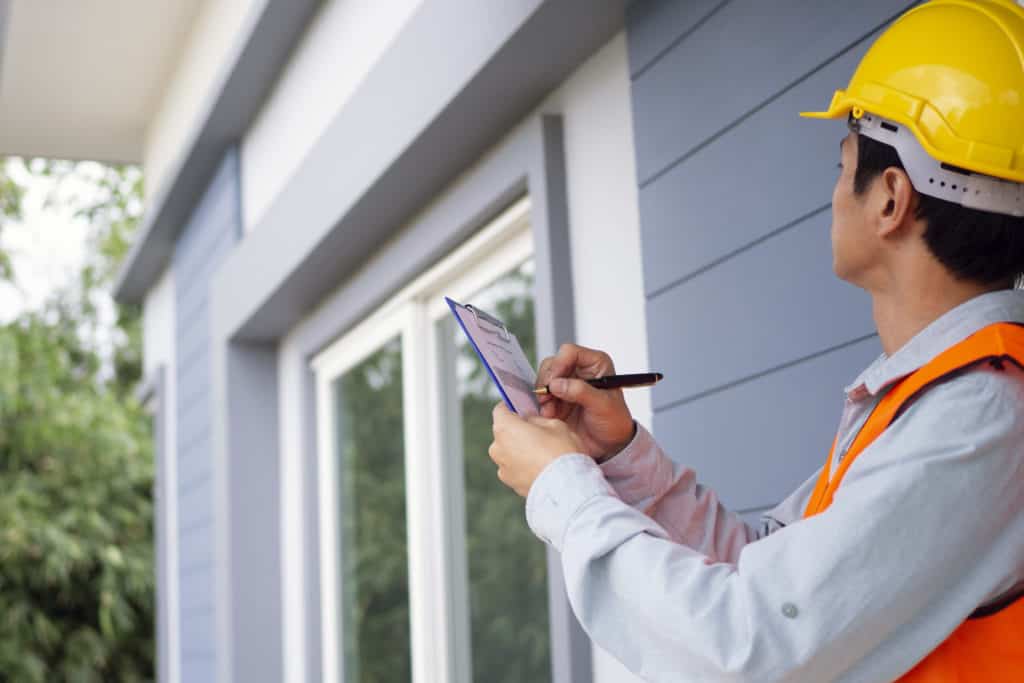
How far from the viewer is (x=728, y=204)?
6.69 ft

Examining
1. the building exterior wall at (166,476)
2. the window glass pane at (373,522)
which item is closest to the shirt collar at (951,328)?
the window glass pane at (373,522)

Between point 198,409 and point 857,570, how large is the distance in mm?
4992

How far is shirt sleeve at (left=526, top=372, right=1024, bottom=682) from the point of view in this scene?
102 centimetres

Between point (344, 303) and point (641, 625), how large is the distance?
10.0ft

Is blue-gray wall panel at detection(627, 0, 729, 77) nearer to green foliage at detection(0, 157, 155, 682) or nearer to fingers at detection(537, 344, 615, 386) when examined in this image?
fingers at detection(537, 344, 615, 386)

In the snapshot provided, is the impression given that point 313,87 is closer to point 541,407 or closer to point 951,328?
point 541,407

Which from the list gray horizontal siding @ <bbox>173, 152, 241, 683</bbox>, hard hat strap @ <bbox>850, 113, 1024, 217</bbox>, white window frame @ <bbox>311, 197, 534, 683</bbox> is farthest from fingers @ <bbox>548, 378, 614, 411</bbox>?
gray horizontal siding @ <bbox>173, 152, 241, 683</bbox>

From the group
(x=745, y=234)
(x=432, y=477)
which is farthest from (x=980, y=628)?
(x=432, y=477)

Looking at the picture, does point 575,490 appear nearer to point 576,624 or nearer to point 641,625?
point 641,625

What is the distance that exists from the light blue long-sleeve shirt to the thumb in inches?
15.5

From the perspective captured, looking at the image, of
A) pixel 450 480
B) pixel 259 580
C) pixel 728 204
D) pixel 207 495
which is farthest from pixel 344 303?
pixel 728 204

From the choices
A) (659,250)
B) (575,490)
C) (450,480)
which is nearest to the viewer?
(575,490)

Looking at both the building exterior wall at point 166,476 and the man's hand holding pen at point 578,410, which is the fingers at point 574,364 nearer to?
the man's hand holding pen at point 578,410

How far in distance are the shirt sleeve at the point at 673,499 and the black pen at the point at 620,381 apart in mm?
111
